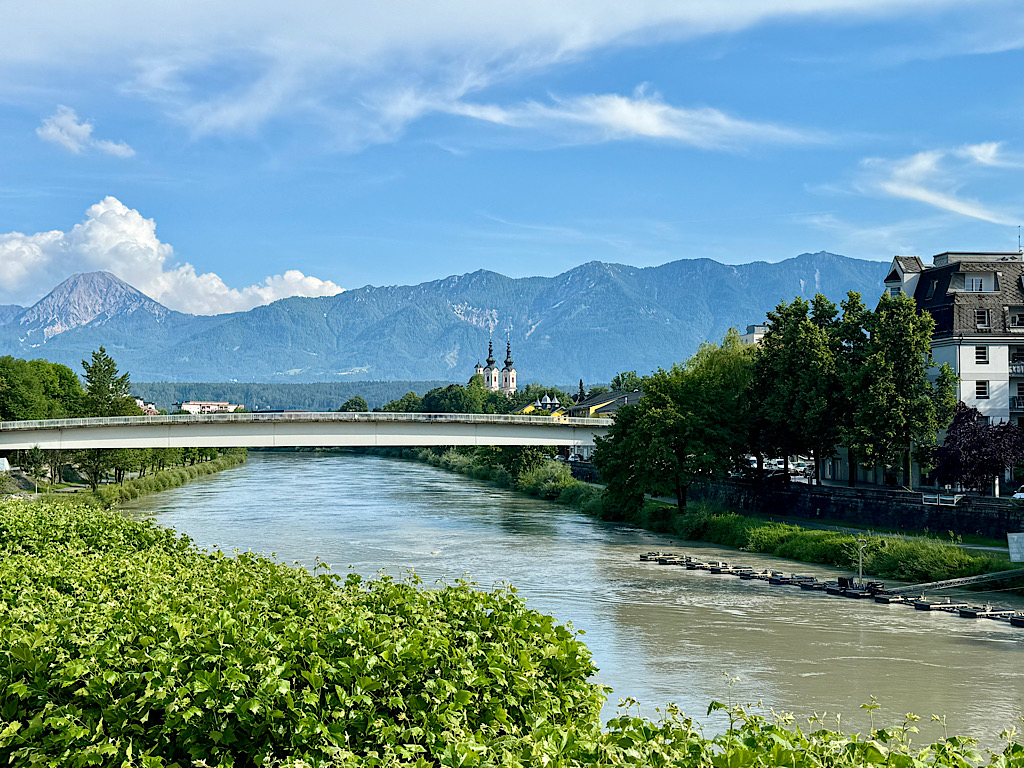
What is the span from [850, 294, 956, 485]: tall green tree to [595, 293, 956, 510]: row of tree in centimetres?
5

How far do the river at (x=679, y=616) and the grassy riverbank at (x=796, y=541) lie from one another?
145 centimetres

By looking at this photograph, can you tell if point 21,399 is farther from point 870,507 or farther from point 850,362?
point 870,507

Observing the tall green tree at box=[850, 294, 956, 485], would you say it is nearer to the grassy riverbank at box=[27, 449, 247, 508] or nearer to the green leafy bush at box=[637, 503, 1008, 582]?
the green leafy bush at box=[637, 503, 1008, 582]

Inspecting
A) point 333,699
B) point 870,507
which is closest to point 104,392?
point 870,507

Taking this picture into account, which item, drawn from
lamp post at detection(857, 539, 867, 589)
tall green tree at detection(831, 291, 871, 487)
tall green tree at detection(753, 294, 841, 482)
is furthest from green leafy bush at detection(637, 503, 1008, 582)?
tall green tree at detection(831, 291, 871, 487)

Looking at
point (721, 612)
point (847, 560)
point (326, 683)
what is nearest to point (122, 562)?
point (326, 683)

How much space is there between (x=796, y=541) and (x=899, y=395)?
9097 mm

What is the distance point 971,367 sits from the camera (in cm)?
5456

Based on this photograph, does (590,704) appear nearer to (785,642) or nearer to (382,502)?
(785,642)

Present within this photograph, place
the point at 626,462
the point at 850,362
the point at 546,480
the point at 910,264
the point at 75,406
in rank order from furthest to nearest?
the point at 75,406
the point at 546,480
the point at 910,264
the point at 626,462
the point at 850,362

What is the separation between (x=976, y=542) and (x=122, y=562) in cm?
3509

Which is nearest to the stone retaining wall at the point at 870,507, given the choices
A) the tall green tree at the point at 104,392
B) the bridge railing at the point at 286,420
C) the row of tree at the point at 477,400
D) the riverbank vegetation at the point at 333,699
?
the bridge railing at the point at 286,420

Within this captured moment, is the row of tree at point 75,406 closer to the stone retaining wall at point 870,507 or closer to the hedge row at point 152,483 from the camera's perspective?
the hedge row at point 152,483

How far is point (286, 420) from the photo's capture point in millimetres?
63375
